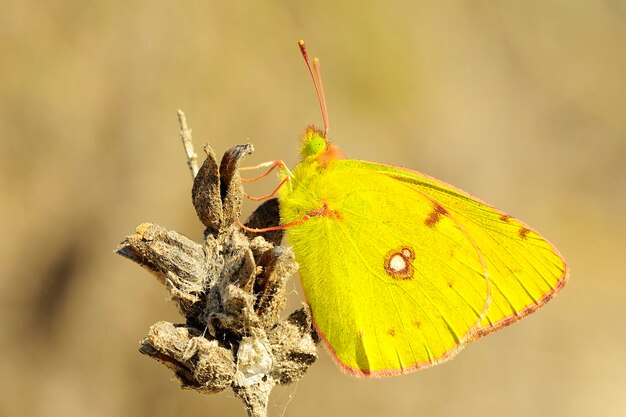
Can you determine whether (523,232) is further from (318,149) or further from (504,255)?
(318,149)

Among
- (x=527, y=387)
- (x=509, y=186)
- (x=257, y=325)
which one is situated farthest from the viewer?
(x=509, y=186)

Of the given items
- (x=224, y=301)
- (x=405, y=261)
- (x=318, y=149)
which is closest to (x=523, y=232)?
(x=405, y=261)

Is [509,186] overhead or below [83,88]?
below

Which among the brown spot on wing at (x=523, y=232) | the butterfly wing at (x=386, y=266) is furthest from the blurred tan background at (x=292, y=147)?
the brown spot on wing at (x=523, y=232)

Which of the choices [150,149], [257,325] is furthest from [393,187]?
[150,149]

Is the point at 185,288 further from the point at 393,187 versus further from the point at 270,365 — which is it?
the point at 393,187

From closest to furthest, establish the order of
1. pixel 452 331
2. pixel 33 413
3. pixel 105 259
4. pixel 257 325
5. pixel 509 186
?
1. pixel 257 325
2. pixel 452 331
3. pixel 33 413
4. pixel 105 259
5. pixel 509 186
